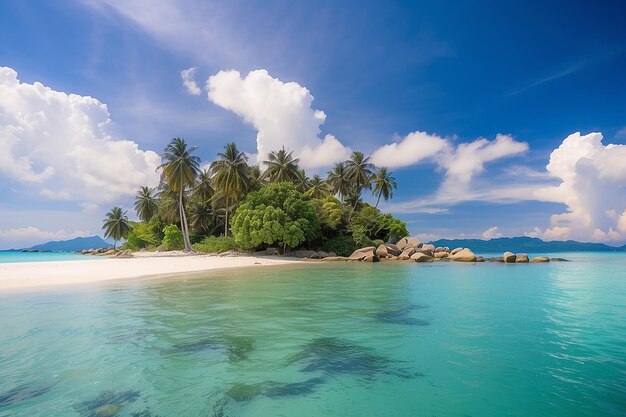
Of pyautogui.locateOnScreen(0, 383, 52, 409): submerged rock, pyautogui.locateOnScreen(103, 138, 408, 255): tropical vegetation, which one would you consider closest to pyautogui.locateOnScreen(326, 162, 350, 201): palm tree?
pyautogui.locateOnScreen(103, 138, 408, 255): tropical vegetation

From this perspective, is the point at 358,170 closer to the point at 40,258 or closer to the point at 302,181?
the point at 302,181

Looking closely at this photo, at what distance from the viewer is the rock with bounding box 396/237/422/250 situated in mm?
43406

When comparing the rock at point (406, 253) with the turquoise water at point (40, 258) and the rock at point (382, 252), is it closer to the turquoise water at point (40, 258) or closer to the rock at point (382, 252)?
the rock at point (382, 252)

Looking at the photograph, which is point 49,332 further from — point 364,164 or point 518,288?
point 364,164

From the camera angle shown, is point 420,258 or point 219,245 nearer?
point 420,258

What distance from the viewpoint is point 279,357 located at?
20.9 ft

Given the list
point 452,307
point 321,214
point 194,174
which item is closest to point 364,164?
point 321,214

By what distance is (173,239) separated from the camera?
5019 centimetres

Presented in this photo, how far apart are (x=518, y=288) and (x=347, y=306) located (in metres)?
10.0

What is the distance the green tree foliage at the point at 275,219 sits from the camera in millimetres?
38344

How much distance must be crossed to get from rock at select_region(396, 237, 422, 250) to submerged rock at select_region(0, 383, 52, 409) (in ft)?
135

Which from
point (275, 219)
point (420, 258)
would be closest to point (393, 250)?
point (420, 258)

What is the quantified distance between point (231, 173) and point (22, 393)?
41809 millimetres

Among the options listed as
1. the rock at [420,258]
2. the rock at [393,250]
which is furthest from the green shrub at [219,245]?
the rock at [420,258]
